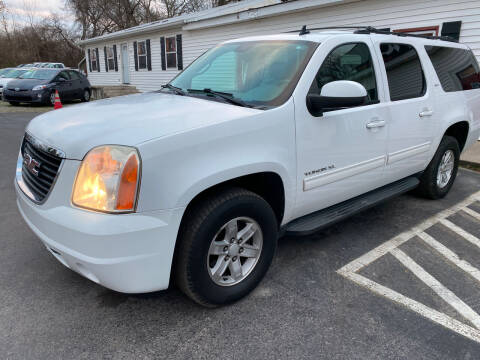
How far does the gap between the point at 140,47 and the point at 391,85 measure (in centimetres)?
1779

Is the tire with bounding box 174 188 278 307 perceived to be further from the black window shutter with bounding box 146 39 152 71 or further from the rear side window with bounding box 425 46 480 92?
the black window shutter with bounding box 146 39 152 71

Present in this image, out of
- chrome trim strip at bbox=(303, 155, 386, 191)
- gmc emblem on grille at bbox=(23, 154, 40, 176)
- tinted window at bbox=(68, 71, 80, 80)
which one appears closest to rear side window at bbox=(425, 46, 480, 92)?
chrome trim strip at bbox=(303, 155, 386, 191)

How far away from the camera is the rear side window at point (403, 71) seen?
11.6 feet

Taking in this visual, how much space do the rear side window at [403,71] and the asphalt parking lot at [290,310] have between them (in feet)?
4.71

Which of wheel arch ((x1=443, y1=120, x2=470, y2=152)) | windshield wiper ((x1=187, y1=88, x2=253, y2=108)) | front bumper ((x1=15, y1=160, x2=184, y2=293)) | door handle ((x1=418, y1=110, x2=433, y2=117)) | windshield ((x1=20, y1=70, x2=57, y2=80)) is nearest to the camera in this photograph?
front bumper ((x1=15, y1=160, x2=184, y2=293))

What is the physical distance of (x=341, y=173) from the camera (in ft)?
10.3

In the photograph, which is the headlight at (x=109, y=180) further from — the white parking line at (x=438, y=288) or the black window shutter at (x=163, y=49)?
the black window shutter at (x=163, y=49)

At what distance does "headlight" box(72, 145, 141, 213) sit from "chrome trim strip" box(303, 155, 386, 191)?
1.33 m

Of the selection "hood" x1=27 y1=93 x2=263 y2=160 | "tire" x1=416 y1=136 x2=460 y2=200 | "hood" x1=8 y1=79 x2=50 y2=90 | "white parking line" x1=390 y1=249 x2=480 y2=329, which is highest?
"hood" x1=8 y1=79 x2=50 y2=90

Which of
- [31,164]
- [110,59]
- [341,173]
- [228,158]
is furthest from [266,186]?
[110,59]

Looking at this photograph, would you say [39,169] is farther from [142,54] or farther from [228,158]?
[142,54]

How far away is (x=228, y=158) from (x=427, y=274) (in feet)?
6.50

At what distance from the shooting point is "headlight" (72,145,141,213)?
2.05 meters

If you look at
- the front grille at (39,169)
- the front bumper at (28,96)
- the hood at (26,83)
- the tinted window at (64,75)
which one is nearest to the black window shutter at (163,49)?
the tinted window at (64,75)
